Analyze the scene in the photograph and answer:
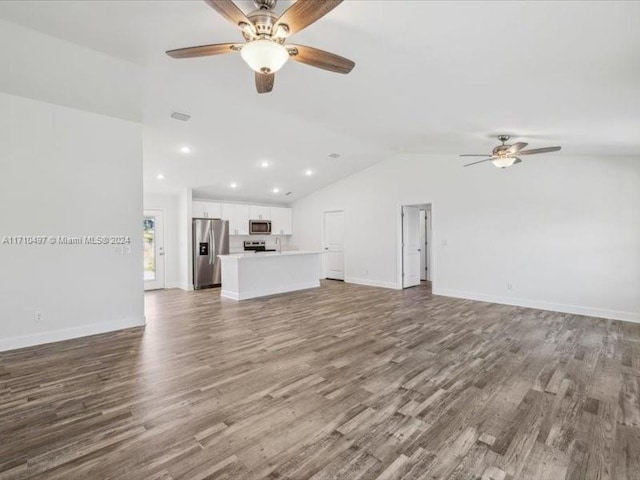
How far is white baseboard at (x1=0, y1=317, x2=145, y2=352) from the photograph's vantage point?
357 cm

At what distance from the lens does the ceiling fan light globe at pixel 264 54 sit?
186cm

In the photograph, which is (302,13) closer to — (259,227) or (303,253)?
(303,253)

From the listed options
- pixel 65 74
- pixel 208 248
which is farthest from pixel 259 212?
pixel 65 74

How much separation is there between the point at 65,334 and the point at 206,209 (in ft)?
15.5

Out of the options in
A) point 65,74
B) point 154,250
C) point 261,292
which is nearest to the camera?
point 65,74

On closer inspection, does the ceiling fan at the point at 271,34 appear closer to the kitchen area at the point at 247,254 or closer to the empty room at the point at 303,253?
the empty room at the point at 303,253

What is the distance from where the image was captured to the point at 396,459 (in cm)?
179

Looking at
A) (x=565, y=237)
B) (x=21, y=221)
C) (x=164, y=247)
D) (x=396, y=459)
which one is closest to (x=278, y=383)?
(x=396, y=459)

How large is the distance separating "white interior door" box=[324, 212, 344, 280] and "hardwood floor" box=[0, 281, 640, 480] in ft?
14.8

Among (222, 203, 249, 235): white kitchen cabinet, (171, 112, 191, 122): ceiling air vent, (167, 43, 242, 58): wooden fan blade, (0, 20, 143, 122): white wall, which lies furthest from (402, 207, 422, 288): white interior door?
(167, 43, 242, 58): wooden fan blade

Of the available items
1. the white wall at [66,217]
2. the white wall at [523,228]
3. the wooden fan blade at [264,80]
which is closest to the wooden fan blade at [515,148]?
the white wall at [523,228]

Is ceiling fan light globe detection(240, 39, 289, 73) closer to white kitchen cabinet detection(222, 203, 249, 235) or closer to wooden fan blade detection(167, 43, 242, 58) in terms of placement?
wooden fan blade detection(167, 43, 242, 58)

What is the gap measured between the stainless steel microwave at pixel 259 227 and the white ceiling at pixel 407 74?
Result: 3794 millimetres

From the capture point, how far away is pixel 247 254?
7.56 meters
